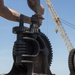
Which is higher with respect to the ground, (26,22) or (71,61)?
(26,22)

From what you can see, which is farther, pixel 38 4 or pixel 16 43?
pixel 38 4

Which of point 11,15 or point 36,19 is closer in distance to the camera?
point 36,19

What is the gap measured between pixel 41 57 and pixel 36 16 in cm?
281

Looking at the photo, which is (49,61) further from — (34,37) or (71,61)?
(71,61)

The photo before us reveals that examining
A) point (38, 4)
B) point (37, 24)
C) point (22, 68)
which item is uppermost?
point (38, 4)

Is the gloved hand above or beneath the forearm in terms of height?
beneath

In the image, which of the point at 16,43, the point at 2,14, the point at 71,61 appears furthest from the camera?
the point at 2,14

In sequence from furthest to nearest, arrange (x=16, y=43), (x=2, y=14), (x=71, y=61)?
(x=2, y=14) < (x=16, y=43) < (x=71, y=61)

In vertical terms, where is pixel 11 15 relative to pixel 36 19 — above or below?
above

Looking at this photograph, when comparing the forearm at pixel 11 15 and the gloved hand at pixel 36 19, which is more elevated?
the forearm at pixel 11 15

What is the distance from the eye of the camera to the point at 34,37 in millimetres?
16734

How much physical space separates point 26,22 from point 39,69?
356cm

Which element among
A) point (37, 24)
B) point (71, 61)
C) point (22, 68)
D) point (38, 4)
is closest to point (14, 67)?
point (22, 68)

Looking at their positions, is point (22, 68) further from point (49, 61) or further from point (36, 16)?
point (36, 16)
